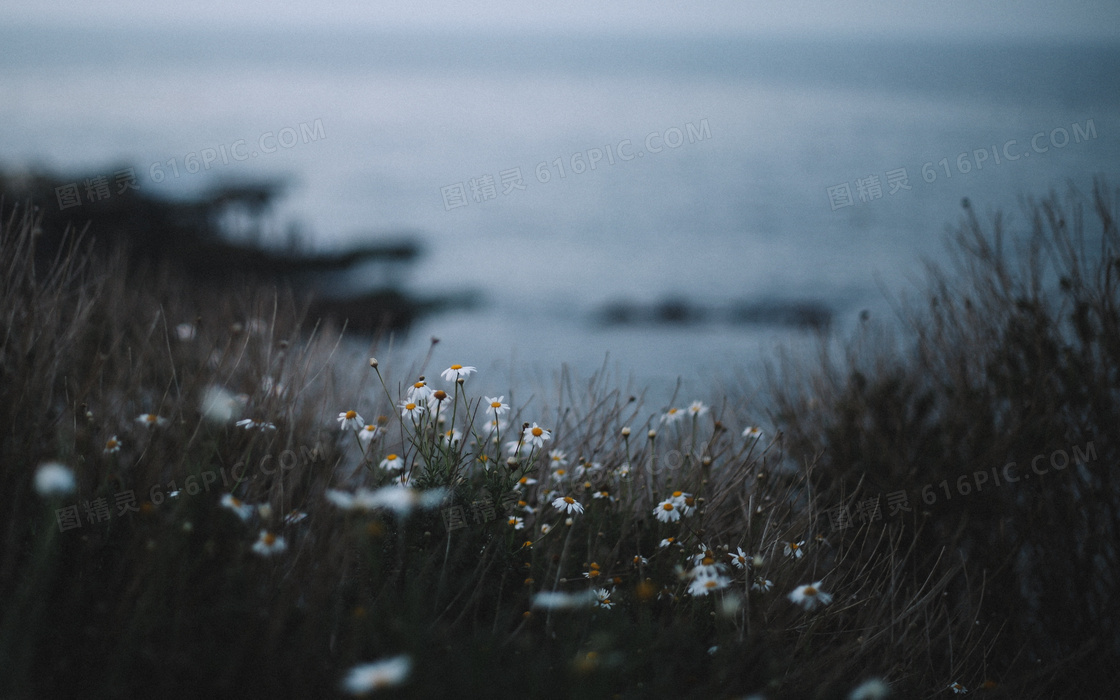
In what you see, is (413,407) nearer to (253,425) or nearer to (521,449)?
(521,449)

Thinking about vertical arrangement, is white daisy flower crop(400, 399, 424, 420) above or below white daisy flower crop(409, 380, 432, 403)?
below

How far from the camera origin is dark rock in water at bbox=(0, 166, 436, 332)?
8.66 meters

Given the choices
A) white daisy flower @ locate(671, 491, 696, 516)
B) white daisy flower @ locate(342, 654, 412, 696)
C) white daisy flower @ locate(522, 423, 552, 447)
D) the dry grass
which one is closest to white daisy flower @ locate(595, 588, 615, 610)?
the dry grass

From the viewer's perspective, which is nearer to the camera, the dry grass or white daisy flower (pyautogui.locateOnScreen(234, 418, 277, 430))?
the dry grass

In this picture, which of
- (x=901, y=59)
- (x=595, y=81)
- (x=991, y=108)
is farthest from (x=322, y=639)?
(x=901, y=59)

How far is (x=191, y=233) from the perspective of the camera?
11.1 meters

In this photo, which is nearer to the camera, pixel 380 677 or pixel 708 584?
pixel 380 677

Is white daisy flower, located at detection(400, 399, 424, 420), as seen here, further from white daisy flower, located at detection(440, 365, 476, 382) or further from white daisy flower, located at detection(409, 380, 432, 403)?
white daisy flower, located at detection(440, 365, 476, 382)

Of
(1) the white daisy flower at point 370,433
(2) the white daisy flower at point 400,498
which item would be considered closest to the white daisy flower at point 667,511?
(2) the white daisy flower at point 400,498

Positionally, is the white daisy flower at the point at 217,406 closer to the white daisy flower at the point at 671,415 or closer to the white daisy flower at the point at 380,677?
the white daisy flower at the point at 380,677

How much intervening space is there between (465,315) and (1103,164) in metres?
12.3

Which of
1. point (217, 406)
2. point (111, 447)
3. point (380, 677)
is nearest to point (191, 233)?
point (217, 406)

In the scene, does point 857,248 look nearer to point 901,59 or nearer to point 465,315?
point 465,315

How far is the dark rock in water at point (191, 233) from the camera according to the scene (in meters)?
8.66
